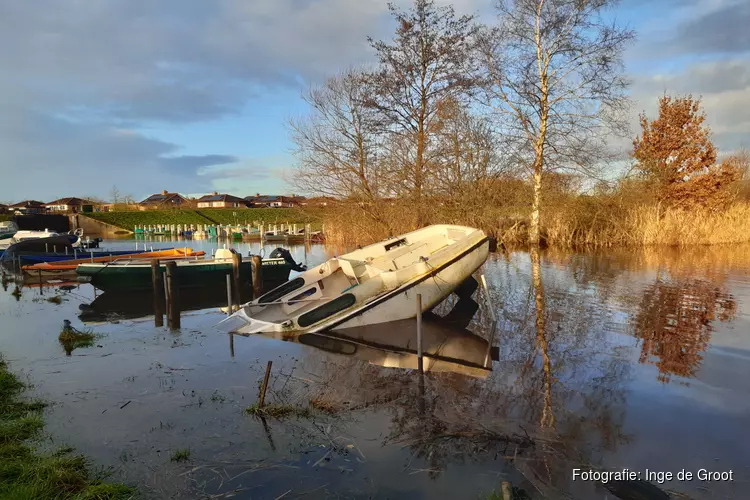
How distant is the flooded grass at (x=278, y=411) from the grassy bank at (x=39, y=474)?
184 centimetres

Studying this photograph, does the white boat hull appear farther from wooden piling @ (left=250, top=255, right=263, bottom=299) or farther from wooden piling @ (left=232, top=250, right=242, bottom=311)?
wooden piling @ (left=232, top=250, right=242, bottom=311)

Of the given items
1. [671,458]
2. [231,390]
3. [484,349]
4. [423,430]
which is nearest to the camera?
[671,458]

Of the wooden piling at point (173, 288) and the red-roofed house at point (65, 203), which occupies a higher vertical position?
the red-roofed house at point (65, 203)

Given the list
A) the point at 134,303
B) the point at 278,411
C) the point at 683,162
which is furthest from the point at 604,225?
the point at 278,411

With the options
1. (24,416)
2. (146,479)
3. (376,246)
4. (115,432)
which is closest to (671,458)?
(146,479)

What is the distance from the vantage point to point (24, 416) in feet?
19.1

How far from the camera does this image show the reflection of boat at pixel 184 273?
51.0 feet

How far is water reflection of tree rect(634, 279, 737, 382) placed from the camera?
7.79 meters

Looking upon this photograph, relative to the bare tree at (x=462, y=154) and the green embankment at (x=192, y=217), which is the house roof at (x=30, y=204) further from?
the bare tree at (x=462, y=154)

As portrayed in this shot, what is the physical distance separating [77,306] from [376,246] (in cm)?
937

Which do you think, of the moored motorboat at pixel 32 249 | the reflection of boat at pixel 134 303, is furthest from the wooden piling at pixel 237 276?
the moored motorboat at pixel 32 249

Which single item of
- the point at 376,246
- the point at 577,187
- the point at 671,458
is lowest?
the point at 671,458

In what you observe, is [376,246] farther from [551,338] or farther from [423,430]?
[423,430]

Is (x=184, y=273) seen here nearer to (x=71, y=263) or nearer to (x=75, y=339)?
(x=75, y=339)
